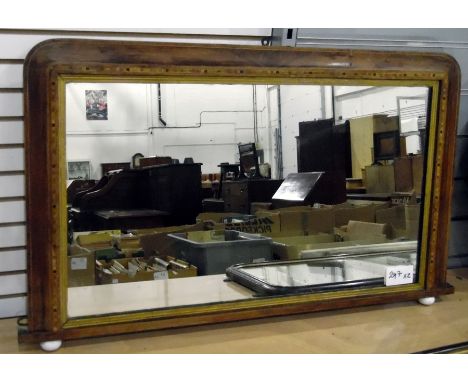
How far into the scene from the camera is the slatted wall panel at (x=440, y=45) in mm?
1612

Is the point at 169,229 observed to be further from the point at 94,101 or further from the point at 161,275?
the point at 94,101

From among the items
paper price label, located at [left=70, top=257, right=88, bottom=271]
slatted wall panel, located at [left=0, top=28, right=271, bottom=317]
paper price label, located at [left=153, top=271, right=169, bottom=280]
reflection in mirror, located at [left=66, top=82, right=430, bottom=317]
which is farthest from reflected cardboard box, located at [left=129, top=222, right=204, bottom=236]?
slatted wall panel, located at [left=0, top=28, right=271, bottom=317]

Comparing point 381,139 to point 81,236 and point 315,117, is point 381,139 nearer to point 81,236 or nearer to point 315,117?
point 315,117

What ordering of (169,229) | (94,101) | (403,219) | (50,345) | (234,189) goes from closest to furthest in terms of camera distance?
1. (50,345)
2. (94,101)
3. (403,219)
4. (169,229)
5. (234,189)

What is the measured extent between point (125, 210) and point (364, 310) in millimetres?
958

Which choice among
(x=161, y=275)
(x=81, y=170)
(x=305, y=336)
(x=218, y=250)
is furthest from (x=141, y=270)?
(x=305, y=336)

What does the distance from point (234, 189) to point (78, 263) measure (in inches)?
38.0

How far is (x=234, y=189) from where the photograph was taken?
225 centimetres

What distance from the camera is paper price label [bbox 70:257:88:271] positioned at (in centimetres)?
139

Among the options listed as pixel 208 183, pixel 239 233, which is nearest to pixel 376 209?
pixel 239 233

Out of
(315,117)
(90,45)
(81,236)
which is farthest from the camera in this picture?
(315,117)

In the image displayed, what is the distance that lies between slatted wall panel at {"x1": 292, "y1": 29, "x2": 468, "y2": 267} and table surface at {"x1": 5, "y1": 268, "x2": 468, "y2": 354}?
59cm

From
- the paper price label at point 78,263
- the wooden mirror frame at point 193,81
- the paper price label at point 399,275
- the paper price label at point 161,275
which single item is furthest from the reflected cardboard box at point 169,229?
the paper price label at point 399,275

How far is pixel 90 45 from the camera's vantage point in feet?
3.66
